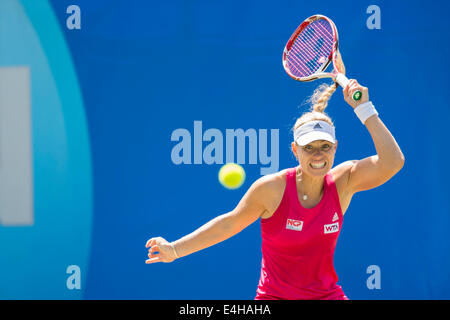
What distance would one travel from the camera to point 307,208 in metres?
2.91

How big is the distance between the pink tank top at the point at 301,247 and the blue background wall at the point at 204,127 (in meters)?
1.44

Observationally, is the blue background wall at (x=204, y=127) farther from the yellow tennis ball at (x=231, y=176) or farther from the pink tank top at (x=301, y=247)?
the pink tank top at (x=301, y=247)

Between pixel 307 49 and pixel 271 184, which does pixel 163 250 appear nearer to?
pixel 271 184

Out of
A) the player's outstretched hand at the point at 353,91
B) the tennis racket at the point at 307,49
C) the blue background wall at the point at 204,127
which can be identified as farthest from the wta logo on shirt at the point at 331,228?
the blue background wall at the point at 204,127

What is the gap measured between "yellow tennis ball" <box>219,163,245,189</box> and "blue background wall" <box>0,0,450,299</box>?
1.8 inches

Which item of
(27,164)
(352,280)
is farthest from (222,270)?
(27,164)

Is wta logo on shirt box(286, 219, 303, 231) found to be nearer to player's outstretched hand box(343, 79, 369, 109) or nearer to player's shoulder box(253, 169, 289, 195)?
player's shoulder box(253, 169, 289, 195)

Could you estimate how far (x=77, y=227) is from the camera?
4457 millimetres

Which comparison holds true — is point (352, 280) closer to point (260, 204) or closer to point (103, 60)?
point (260, 204)

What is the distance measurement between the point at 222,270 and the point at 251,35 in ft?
5.92

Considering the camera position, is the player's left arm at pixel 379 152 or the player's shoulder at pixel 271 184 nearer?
the player's left arm at pixel 379 152

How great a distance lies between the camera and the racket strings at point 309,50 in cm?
345

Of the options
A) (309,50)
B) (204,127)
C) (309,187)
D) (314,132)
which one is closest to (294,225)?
(309,187)
